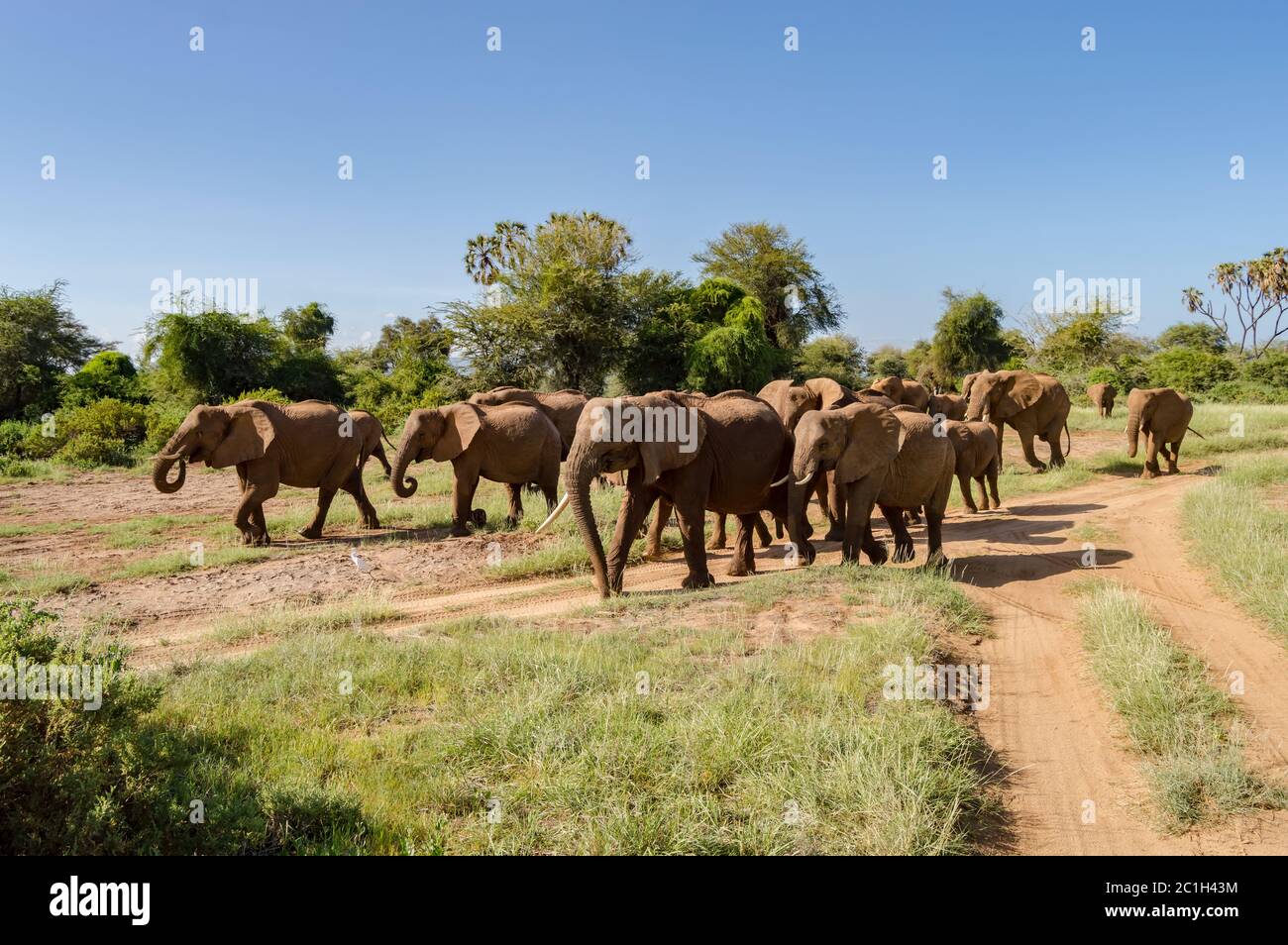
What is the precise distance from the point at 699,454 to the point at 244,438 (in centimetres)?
859

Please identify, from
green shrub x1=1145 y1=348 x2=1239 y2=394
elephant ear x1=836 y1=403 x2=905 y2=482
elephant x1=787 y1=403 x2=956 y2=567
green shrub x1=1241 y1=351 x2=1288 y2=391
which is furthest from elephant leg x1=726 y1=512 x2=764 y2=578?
green shrub x1=1241 y1=351 x2=1288 y2=391

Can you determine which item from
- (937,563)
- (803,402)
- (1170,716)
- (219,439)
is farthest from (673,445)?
(219,439)

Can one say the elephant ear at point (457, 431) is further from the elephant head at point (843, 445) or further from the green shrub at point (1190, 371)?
the green shrub at point (1190, 371)

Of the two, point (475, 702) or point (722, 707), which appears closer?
point (722, 707)

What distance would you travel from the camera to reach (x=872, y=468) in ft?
35.1

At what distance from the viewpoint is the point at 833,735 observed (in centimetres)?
530

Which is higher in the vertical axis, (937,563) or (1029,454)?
→ (1029,454)

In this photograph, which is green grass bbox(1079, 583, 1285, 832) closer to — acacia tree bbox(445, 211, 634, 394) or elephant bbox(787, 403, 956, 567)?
elephant bbox(787, 403, 956, 567)

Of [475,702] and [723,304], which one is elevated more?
[723,304]

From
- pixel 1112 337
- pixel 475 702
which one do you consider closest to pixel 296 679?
pixel 475 702

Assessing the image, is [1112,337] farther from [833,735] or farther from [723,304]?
[833,735]

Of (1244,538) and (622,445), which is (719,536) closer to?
(622,445)

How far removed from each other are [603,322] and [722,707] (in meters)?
33.7

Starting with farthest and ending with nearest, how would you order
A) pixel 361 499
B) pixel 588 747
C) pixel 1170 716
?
pixel 361 499, pixel 1170 716, pixel 588 747
